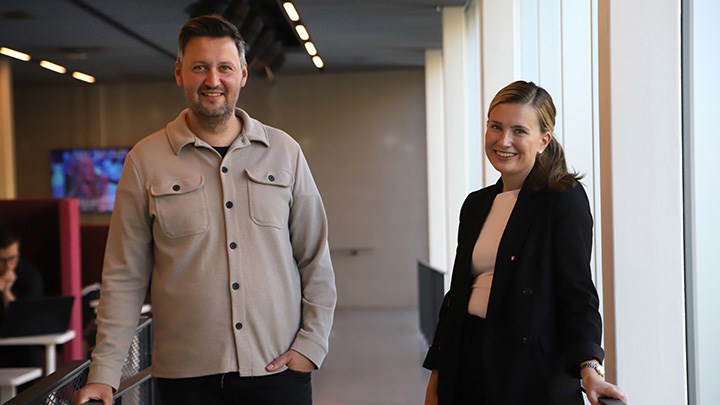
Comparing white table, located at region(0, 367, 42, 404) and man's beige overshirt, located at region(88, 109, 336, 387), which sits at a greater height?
man's beige overshirt, located at region(88, 109, 336, 387)

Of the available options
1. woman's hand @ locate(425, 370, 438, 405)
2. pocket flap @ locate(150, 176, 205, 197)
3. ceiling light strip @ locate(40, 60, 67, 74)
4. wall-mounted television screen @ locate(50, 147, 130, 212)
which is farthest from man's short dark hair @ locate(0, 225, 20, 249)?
wall-mounted television screen @ locate(50, 147, 130, 212)

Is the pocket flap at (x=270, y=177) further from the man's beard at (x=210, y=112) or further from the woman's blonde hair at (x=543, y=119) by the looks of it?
the woman's blonde hair at (x=543, y=119)

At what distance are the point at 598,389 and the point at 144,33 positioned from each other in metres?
8.53

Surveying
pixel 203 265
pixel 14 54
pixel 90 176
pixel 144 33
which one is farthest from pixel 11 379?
pixel 90 176

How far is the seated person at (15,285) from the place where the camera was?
653cm

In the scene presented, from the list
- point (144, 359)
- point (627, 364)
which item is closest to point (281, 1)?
point (144, 359)

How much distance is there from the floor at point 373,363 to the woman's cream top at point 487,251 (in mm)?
4911

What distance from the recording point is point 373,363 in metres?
9.48

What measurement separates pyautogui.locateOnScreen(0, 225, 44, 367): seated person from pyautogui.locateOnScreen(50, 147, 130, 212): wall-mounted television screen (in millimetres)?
5401

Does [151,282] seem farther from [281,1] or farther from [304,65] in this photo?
[304,65]

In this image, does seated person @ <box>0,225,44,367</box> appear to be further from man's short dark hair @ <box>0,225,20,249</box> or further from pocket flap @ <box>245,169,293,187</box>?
pocket flap @ <box>245,169,293,187</box>

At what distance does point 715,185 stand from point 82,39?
8269mm

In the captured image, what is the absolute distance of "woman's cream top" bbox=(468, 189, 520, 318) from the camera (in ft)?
8.45

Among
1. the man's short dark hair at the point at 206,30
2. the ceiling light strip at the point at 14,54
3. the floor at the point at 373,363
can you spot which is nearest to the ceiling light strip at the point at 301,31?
the ceiling light strip at the point at 14,54
